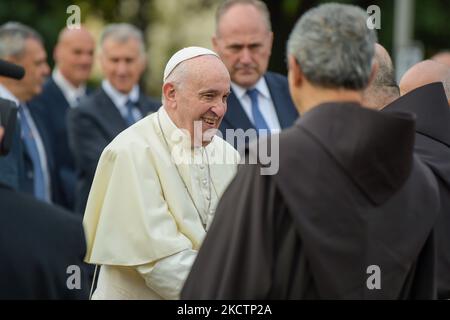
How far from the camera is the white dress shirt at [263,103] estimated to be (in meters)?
7.43

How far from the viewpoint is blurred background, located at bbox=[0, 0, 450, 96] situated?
17.8 metres

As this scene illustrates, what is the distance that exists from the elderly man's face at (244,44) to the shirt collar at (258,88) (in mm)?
34

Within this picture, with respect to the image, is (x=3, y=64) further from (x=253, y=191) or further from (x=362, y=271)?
(x=362, y=271)

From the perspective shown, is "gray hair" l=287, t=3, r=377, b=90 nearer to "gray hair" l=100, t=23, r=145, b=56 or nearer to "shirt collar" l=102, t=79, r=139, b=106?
"shirt collar" l=102, t=79, r=139, b=106

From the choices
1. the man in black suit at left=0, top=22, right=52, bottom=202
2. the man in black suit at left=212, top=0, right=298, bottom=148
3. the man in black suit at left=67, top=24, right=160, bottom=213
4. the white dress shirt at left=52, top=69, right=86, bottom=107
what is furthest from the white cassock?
the white dress shirt at left=52, top=69, right=86, bottom=107

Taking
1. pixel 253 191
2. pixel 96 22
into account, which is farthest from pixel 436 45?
pixel 253 191

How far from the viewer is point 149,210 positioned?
207 inches

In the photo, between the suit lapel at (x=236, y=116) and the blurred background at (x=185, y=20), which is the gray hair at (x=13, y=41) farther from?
the blurred background at (x=185, y=20)

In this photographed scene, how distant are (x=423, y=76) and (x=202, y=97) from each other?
1.36 metres

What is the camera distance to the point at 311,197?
3.90 meters

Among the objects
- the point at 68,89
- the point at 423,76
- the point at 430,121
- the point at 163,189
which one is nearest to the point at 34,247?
the point at 163,189

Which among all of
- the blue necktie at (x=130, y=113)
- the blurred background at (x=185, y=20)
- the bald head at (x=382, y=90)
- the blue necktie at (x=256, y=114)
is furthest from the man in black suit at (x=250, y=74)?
the blurred background at (x=185, y=20)

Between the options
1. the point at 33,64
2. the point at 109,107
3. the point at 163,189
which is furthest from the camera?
the point at 33,64

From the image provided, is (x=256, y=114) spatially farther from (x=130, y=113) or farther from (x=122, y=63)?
(x=122, y=63)
